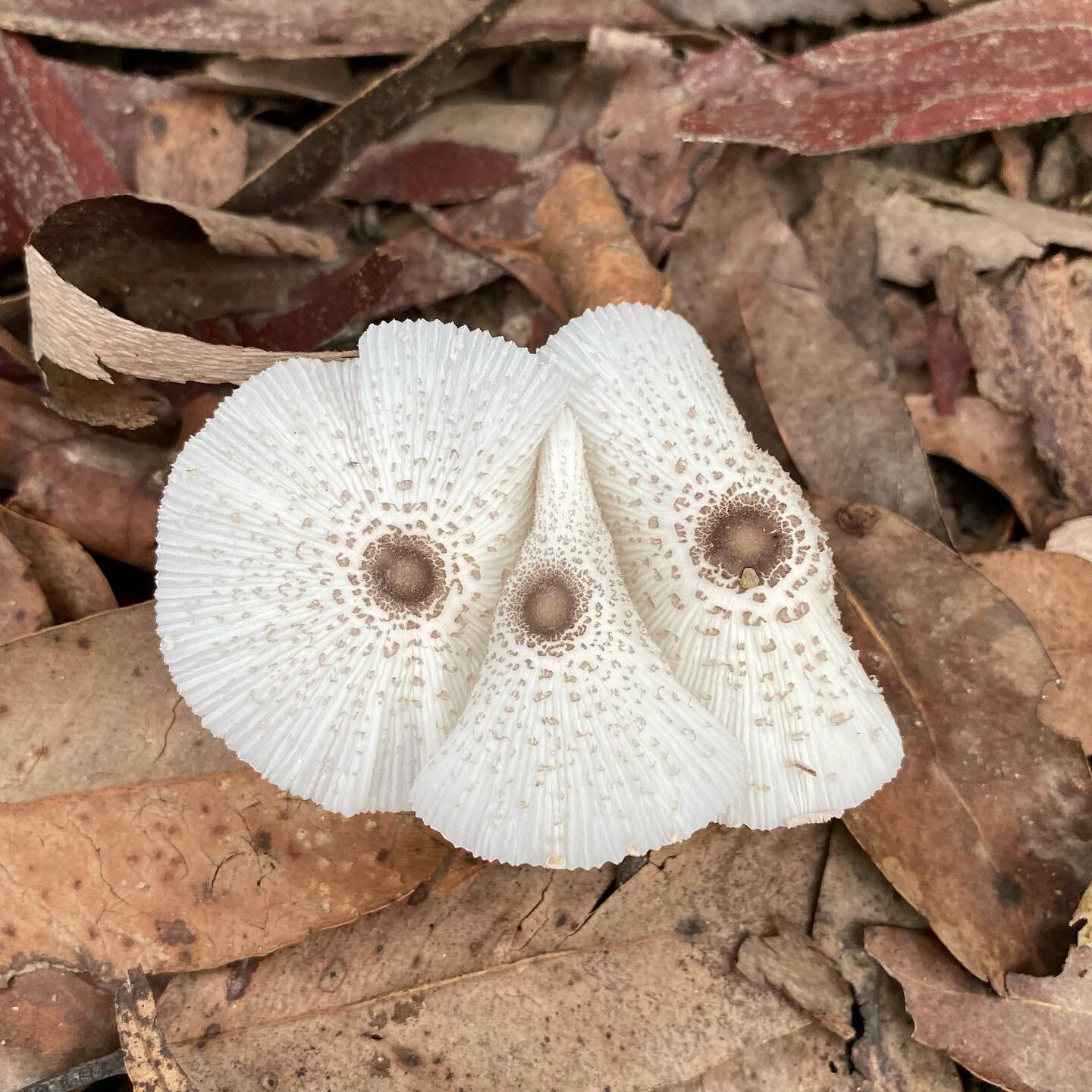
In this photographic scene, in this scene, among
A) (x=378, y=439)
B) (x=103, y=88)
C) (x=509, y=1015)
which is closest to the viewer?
(x=378, y=439)

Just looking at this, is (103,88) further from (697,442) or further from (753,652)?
(753,652)

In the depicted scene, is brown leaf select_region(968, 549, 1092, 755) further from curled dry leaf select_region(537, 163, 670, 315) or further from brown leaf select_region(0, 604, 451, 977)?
brown leaf select_region(0, 604, 451, 977)

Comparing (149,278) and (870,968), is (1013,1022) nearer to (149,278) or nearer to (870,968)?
(870,968)

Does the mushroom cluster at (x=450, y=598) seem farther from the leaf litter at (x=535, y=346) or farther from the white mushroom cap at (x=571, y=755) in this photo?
the leaf litter at (x=535, y=346)

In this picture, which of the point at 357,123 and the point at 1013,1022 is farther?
the point at 357,123

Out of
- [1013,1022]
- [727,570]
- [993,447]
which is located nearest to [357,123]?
[727,570]

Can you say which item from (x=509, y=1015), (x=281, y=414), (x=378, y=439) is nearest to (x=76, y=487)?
(x=281, y=414)

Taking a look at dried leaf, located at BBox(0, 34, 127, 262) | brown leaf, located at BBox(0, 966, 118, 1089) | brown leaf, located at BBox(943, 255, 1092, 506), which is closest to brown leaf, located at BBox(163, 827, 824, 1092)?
brown leaf, located at BBox(0, 966, 118, 1089)
